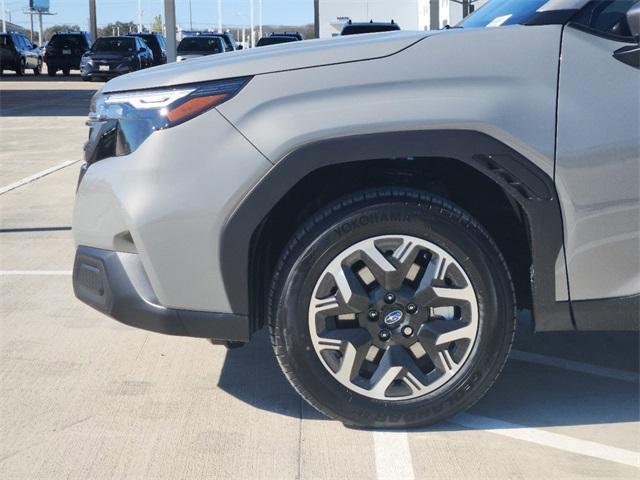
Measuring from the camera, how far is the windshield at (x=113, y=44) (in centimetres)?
3612

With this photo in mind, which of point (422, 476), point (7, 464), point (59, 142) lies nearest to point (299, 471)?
point (422, 476)

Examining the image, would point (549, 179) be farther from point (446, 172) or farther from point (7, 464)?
point (7, 464)

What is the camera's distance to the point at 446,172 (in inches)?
152

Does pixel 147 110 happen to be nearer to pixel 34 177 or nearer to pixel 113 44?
pixel 34 177

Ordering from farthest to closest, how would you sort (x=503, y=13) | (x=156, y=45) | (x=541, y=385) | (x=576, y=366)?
Result: (x=156, y=45) → (x=576, y=366) → (x=541, y=385) → (x=503, y=13)

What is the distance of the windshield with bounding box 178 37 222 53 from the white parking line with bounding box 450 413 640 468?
103 ft

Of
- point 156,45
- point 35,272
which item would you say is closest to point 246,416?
point 35,272

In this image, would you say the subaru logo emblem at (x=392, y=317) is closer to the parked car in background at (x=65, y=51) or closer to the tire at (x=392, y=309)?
the tire at (x=392, y=309)

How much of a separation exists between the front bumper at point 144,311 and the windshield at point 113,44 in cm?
3338

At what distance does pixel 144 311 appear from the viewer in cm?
376

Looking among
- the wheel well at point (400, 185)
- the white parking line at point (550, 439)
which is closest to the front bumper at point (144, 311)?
the wheel well at point (400, 185)

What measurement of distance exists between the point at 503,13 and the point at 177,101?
143 centimetres

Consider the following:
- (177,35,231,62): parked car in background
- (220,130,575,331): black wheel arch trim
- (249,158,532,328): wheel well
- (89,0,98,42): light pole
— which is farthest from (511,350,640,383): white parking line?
(89,0,98,42): light pole

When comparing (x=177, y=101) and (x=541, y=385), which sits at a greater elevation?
(x=177, y=101)
